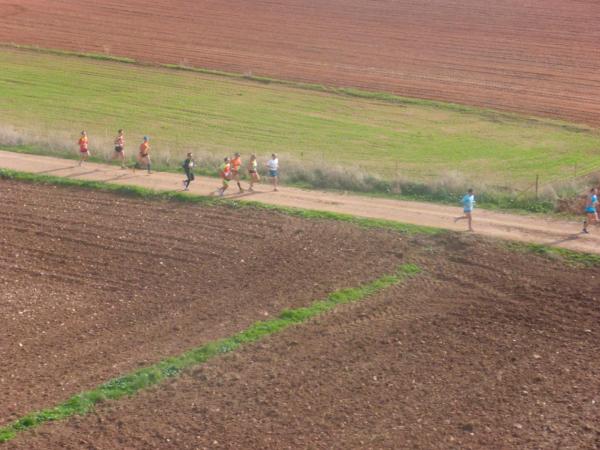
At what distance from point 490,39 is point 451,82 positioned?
962 centimetres

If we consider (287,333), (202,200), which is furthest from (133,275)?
(202,200)

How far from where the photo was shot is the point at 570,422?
1752 cm

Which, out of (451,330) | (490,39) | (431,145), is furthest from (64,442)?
(490,39)

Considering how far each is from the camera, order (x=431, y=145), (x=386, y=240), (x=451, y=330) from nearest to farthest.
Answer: (x=451, y=330) < (x=386, y=240) < (x=431, y=145)

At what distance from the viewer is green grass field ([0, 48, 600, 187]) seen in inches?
1503

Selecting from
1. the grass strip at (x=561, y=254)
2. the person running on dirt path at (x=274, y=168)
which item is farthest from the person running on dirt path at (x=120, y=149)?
the grass strip at (x=561, y=254)

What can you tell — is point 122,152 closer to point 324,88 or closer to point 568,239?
point 568,239

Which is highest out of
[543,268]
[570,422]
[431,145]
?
[431,145]

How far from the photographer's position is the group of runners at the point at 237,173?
27.7 meters

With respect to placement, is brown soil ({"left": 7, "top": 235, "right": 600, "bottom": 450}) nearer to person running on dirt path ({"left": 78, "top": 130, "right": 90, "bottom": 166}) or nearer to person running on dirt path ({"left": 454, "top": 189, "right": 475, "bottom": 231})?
person running on dirt path ({"left": 454, "top": 189, "right": 475, "bottom": 231})

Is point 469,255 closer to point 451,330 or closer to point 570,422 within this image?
point 451,330

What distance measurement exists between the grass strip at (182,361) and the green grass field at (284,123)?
11.6 meters

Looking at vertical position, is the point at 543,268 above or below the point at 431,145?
below

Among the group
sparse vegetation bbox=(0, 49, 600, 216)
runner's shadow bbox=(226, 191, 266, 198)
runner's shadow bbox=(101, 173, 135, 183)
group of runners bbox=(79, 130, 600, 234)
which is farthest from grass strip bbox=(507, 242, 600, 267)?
runner's shadow bbox=(101, 173, 135, 183)
